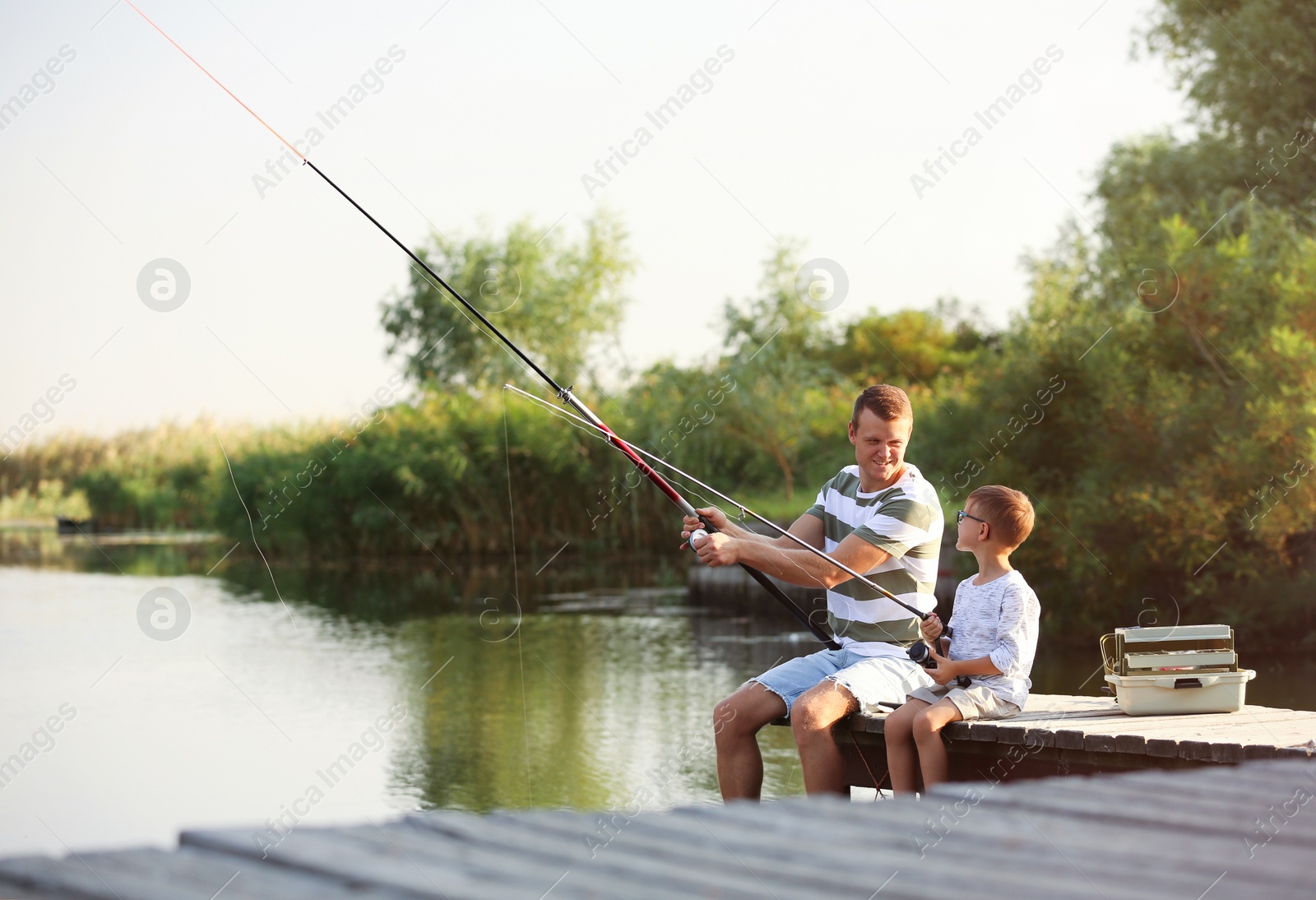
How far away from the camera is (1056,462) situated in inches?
498

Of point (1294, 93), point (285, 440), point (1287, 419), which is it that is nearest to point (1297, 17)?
point (1294, 93)

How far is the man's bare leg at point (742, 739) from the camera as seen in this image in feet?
12.6

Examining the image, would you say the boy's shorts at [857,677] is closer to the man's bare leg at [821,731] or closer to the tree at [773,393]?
the man's bare leg at [821,731]

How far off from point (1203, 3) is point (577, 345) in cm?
1759

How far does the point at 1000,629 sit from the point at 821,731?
21.5 inches

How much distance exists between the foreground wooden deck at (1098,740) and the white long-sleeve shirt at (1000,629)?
0.12 m

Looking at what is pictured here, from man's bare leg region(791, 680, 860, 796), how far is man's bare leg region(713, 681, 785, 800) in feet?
0.39

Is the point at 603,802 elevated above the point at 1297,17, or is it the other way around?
the point at 1297,17

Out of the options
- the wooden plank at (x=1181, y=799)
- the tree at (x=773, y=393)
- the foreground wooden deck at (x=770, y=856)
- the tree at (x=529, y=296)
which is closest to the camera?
the foreground wooden deck at (x=770, y=856)

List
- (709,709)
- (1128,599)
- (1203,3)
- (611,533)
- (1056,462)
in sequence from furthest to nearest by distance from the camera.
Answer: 1. (611,533)
2. (1203,3)
3. (1056,462)
4. (1128,599)
5. (709,709)

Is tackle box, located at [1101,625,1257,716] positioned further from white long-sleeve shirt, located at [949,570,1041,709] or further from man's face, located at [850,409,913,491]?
man's face, located at [850,409,913,491]

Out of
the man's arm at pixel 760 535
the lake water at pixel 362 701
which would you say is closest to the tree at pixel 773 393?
the lake water at pixel 362 701

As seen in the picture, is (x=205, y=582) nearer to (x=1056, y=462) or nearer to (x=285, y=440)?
(x=285, y=440)

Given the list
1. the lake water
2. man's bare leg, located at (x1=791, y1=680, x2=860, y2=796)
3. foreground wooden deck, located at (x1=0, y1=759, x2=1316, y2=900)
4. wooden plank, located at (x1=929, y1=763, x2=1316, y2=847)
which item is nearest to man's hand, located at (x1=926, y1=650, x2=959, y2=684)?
man's bare leg, located at (x1=791, y1=680, x2=860, y2=796)
